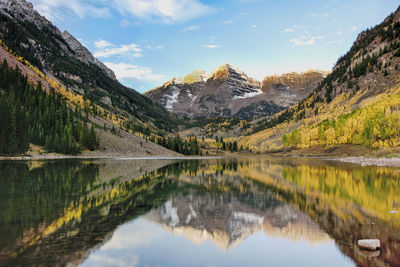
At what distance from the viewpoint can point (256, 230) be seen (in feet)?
57.9

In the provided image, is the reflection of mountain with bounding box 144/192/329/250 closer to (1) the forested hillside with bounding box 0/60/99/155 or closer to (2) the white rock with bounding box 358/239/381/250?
(2) the white rock with bounding box 358/239/381/250

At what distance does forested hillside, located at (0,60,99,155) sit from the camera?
8250cm

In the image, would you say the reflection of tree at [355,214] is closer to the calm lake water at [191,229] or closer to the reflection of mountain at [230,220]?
the calm lake water at [191,229]

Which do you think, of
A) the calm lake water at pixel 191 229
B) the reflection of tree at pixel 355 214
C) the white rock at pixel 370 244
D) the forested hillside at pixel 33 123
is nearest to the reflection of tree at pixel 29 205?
the calm lake water at pixel 191 229

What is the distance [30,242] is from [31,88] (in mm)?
141929

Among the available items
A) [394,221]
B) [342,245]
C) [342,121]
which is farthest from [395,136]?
[342,245]

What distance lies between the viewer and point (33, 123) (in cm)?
10581

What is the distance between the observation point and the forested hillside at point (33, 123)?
82500 mm

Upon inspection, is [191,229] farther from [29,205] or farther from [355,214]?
[29,205]

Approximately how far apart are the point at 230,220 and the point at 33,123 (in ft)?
356

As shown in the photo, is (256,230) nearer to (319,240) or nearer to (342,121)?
(319,240)

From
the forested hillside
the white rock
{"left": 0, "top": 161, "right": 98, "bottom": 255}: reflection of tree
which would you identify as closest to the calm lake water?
{"left": 0, "top": 161, "right": 98, "bottom": 255}: reflection of tree

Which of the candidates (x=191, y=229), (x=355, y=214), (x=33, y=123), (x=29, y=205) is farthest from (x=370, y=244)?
(x=33, y=123)

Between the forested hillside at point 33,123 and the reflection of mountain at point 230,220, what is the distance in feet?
252
